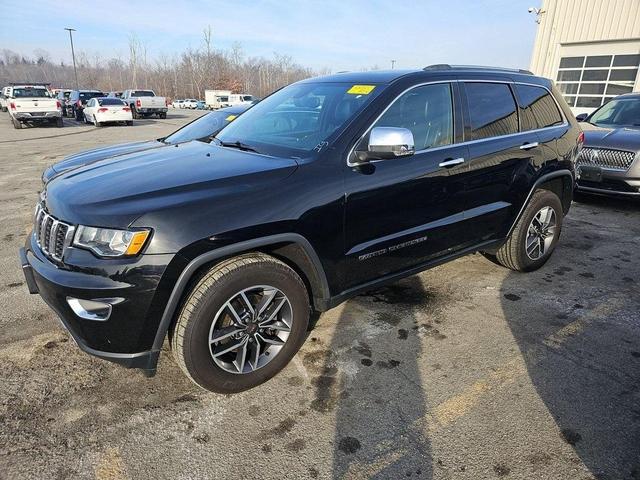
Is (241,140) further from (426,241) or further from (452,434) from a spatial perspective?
(452,434)

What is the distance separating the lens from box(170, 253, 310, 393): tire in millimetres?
2266

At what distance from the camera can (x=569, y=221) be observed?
6.19 meters

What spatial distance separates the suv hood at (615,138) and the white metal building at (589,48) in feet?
37.7

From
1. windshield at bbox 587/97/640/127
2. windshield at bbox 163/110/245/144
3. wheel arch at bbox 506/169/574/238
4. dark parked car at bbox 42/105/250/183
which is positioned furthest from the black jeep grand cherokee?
windshield at bbox 587/97/640/127

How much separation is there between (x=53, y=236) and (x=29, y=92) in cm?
2356

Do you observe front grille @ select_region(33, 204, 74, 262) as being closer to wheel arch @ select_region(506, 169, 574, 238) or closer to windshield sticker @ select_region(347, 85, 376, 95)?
windshield sticker @ select_region(347, 85, 376, 95)

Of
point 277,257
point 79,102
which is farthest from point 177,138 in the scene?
point 79,102

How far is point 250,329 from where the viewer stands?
2.50 meters

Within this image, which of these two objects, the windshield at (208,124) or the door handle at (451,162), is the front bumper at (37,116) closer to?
the windshield at (208,124)

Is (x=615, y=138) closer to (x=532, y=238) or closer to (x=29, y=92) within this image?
(x=532, y=238)

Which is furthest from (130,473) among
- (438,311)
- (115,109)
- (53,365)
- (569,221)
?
(115,109)

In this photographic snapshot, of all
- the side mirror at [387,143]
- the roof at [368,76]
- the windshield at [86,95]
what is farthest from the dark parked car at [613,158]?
the windshield at [86,95]

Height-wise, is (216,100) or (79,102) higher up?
(216,100)

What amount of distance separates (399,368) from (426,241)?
934 mm
